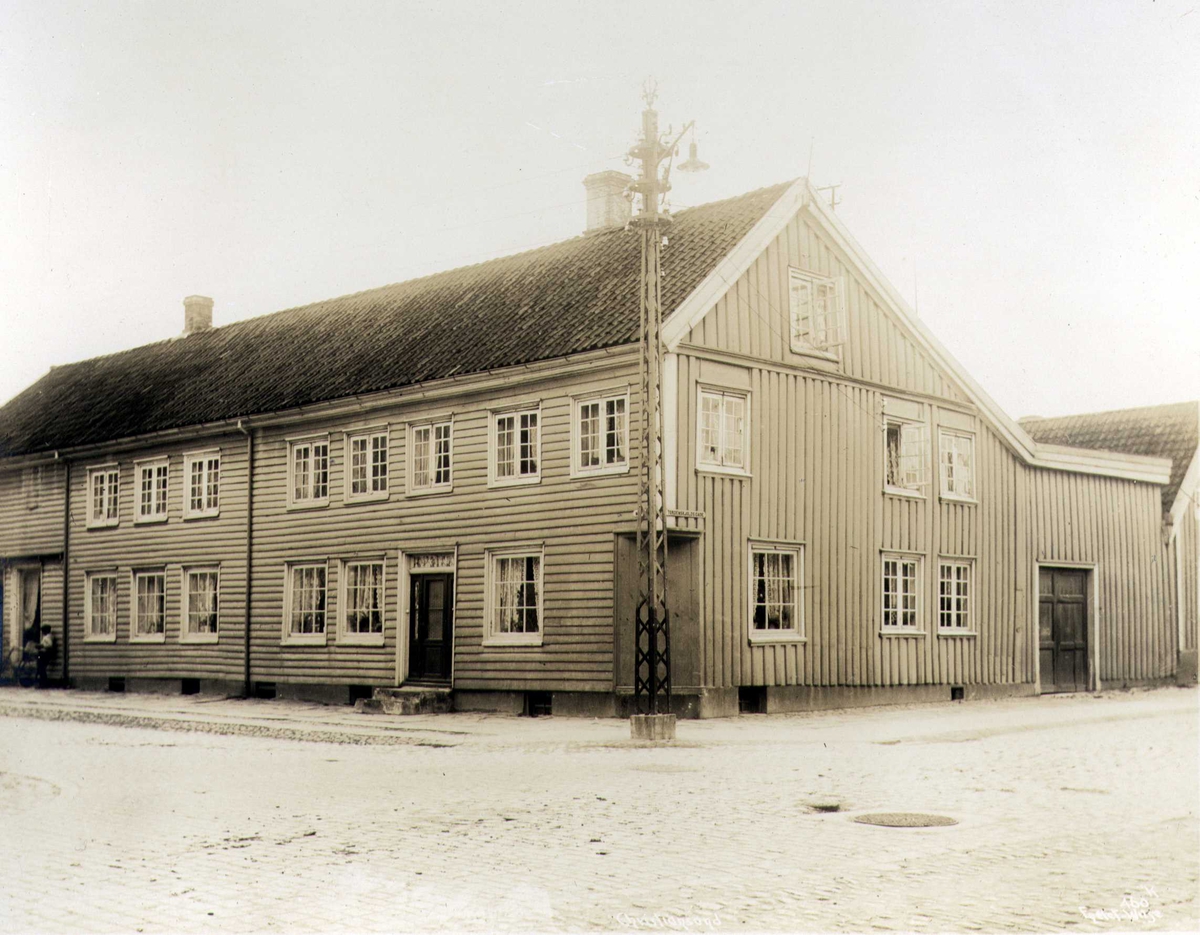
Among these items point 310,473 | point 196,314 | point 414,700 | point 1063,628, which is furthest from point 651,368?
point 196,314

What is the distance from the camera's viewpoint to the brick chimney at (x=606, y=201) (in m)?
25.5

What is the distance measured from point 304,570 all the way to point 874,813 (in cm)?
1710

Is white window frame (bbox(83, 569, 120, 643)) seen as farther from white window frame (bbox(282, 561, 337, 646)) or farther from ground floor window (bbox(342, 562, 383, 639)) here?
ground floor window (bbox(342, 562, 383, 639))

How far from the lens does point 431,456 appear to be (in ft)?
75.7

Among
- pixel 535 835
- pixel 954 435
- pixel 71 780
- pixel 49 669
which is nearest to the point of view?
pixel 535 835

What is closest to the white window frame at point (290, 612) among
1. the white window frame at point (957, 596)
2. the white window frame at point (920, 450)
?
the white window frame at point (920, 450)

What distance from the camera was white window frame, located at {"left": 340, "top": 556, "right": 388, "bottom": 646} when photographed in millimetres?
23516

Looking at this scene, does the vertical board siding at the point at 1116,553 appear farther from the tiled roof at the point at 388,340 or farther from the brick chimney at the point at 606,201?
the brick chimney at the point at 606,201

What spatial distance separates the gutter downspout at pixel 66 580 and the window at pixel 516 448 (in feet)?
45.9

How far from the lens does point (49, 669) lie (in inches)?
1212

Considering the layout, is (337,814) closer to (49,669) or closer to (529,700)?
(529,700)

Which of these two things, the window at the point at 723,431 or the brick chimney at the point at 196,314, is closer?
the window at the point at 723,431

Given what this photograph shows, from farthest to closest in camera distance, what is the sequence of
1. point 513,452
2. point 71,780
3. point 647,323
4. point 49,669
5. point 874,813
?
1. point 49,669
2. point 513,452
3. point 647,323
4. point 71,780
5. point 874,813

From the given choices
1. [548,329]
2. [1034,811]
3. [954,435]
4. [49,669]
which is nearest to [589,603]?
[548,329]
